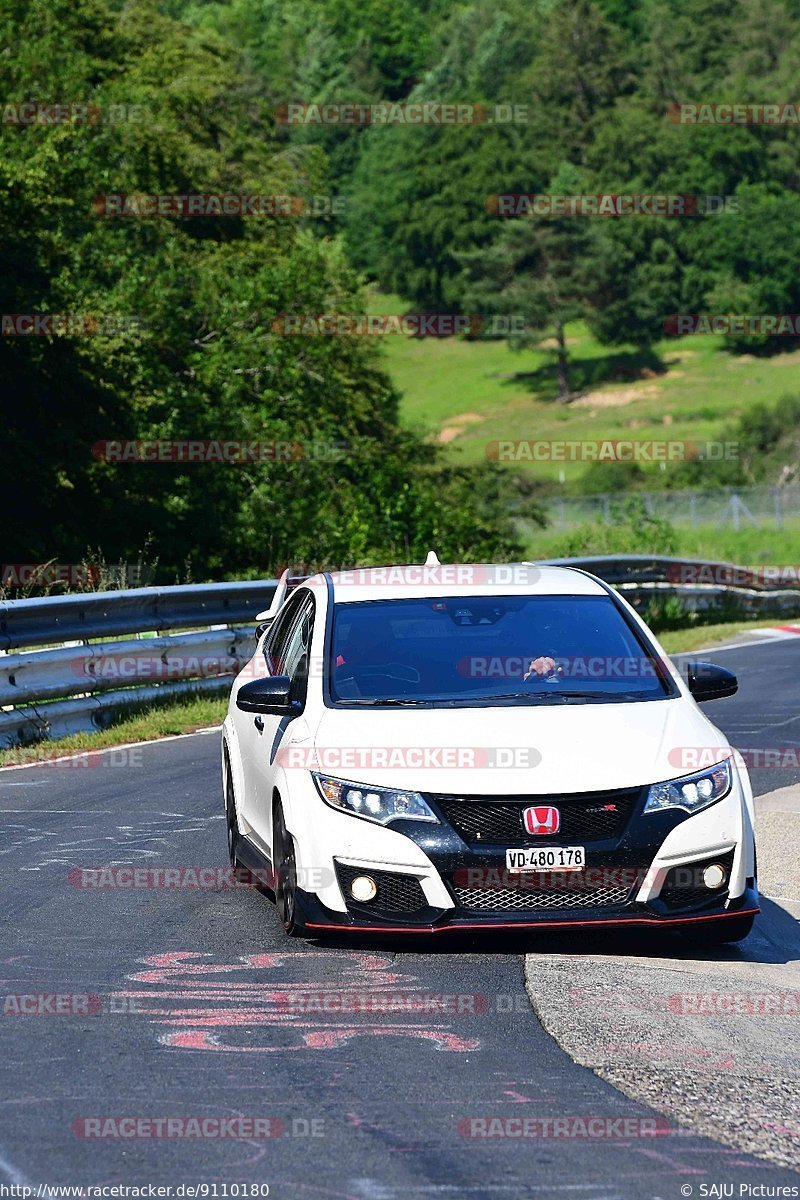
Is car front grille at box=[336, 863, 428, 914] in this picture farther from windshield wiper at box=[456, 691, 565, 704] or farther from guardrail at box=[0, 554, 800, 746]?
guardrail at box=[0, 554, 800, 746]

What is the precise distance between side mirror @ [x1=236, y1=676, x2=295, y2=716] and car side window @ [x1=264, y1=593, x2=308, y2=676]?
0.94 metres

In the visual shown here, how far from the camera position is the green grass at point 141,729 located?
45.1 ft

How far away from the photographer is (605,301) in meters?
127

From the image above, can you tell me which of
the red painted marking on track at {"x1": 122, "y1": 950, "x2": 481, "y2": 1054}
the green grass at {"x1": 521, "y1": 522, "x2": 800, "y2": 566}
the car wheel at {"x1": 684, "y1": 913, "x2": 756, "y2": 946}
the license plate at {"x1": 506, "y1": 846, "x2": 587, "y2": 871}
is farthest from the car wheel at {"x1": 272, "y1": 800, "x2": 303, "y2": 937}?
the green grass at {"x1": 521, "y1": 522, "x2": 800, "y2": 566}

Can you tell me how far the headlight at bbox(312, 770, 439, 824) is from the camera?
703 centimetres

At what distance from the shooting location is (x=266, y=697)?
7855 mm

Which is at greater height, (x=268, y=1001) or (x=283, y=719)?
(x=283, y=719)

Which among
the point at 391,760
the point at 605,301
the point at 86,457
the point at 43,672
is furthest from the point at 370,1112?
the point at 605,301

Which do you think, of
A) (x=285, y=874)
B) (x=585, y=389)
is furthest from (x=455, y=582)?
(x=585, y=389)

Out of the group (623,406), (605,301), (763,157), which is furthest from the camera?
(763,157)

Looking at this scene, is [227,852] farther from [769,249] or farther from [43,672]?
[769,249]

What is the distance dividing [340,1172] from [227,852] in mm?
5229

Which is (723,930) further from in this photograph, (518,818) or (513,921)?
(518,818)

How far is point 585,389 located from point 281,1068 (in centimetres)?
11922
